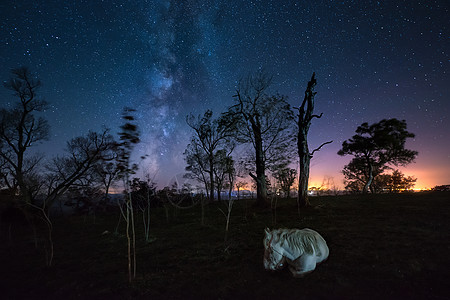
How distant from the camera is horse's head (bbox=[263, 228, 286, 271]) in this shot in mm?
4027

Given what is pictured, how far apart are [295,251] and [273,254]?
1.60 ft

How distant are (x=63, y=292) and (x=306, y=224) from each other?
8338 mm

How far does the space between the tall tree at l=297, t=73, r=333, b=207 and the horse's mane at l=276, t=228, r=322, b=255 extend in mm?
7918

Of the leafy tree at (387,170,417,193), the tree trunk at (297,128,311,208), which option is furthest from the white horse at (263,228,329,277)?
the leafy tree at (387,170,417,193)

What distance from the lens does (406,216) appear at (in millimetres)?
8031

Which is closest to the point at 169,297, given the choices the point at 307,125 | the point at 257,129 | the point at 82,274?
the point at 82,274

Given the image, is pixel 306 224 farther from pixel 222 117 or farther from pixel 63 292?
pixel 222 117

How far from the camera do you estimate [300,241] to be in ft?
13.2

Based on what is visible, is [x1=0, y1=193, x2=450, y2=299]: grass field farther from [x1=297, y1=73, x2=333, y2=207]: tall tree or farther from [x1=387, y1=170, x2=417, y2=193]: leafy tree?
[x1=387, y1=170, x2=417, y2=193]: leafy tree

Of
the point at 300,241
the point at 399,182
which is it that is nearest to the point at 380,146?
the point at 399,182

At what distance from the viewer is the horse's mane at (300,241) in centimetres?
393

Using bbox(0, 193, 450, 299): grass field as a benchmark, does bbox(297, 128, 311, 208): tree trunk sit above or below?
above

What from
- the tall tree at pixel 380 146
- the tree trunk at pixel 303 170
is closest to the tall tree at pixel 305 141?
the tree trunk at pixel 303 170

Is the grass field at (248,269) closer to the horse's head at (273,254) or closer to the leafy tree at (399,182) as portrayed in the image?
the horse's head at (273,254)
